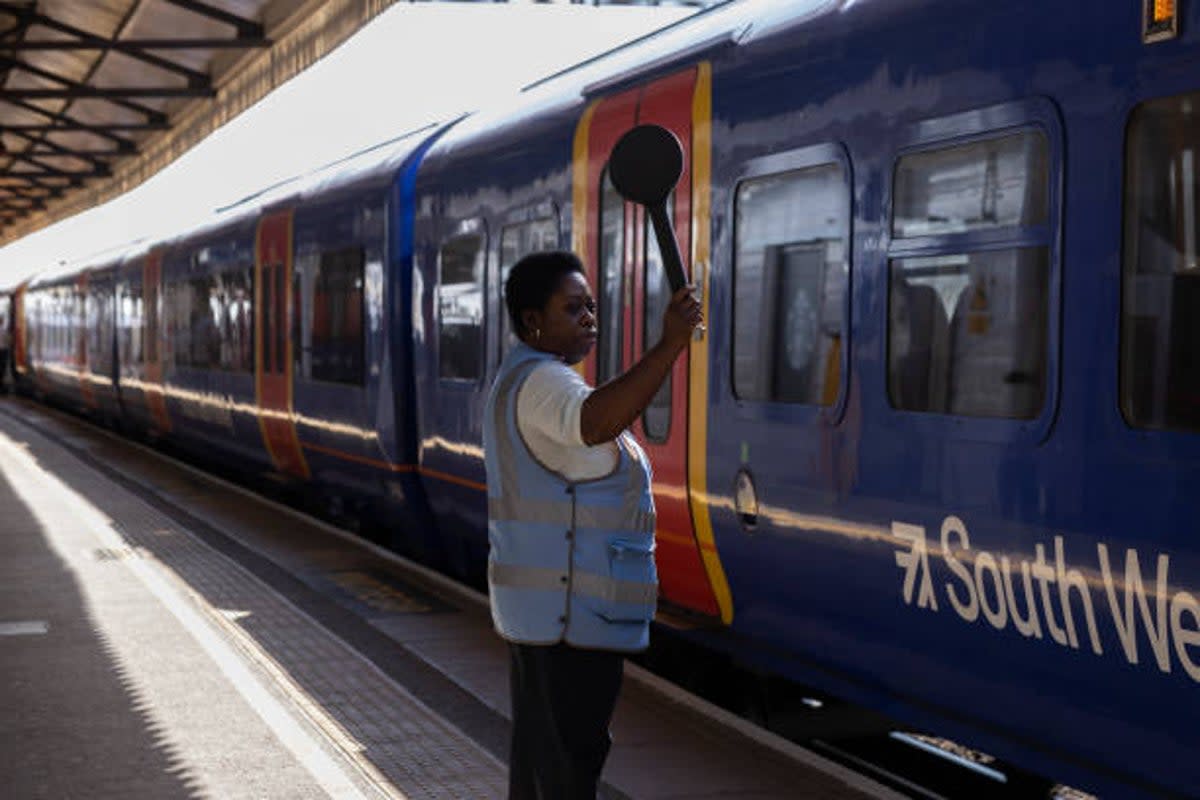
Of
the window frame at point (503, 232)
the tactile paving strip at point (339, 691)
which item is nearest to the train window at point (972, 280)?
the tactile paving strip at point (339, 691)

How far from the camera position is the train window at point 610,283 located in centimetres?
741

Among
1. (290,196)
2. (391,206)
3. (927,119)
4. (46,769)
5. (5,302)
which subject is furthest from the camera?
(5,302)

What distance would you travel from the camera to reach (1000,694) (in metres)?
4.79

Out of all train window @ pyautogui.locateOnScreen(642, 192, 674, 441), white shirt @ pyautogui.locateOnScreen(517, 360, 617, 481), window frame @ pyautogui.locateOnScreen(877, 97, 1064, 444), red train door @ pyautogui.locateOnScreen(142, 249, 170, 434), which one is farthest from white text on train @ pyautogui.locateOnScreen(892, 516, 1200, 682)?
red train door @ pyautogui.locateOnScreen(142, 249, 170, 434)

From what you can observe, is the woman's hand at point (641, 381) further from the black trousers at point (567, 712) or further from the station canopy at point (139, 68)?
the station canopy at point (139, 68)

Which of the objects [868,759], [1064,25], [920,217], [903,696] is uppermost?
[1064,25]

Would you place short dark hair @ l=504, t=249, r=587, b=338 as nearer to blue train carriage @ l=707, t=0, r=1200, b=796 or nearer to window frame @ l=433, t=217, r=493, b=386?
blue train carriage @ l=707, t=0, r=1200, b=796

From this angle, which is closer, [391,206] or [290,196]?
[391,206]

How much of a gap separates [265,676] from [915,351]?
3494mm

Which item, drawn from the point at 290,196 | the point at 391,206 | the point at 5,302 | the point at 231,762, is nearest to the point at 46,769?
the point at 231,762

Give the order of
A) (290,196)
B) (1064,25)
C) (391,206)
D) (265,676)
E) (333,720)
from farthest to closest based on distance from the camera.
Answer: (290,196) < (391,206) < (265,676) < (333,720) < (1064,25)

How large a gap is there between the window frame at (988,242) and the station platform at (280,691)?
1300 millimetres

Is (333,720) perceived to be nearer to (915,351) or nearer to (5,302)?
(915,351)

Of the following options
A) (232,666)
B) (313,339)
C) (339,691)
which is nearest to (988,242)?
(339,691)
